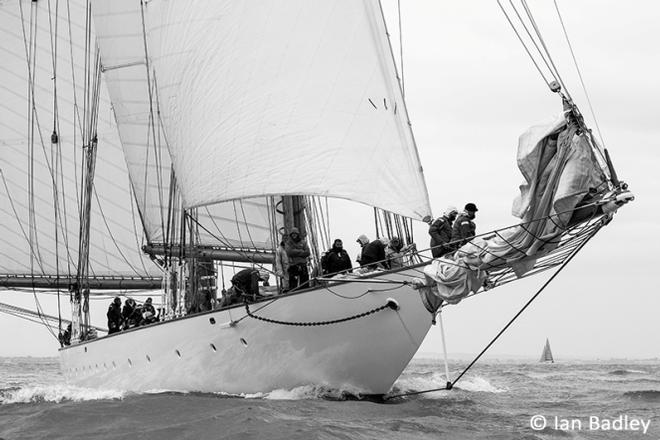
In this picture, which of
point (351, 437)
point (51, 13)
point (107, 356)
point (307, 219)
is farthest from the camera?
point (51, 13)

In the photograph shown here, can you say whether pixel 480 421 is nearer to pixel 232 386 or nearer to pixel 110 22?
pixel 232 386

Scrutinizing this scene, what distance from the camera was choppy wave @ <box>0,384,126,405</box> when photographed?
83.2ft

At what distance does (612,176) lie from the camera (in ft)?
50.2

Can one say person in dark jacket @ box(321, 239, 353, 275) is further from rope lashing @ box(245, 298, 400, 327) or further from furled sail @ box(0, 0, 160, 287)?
furled sail @ box(0, 0, 160, 287)

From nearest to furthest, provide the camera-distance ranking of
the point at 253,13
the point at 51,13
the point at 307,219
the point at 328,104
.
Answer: the point at 328,104
the point at 253,13
the point at 307,219
the point at 51,13

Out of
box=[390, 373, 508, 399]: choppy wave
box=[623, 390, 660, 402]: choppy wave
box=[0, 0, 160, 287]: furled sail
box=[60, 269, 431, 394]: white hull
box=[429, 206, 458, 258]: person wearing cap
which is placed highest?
box=[0, 0, 160, 287]: furled sail

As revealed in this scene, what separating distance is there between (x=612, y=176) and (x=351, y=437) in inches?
198

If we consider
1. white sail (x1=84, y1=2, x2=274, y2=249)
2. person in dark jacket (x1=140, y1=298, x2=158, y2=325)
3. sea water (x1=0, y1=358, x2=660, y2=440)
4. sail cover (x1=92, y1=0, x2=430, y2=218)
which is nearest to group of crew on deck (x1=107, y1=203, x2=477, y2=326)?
sail cover (x1=92, y1=0, x2=430, y2=218)

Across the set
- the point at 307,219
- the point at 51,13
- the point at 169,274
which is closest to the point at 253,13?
the point at 307,219

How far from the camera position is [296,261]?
68.2 feet

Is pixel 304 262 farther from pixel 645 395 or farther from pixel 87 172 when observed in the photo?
pixel 87 172

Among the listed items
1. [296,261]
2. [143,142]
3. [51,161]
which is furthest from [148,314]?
[51,161]

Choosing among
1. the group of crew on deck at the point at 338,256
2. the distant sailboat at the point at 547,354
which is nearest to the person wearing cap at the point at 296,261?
the group of crew on deck at the point at 338,256

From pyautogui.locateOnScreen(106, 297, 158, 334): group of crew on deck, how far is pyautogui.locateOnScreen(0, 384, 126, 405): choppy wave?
1.78 meters
